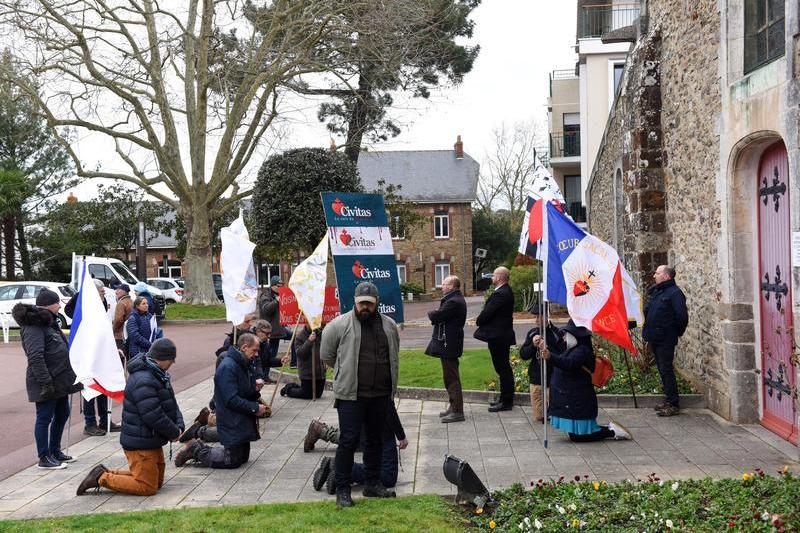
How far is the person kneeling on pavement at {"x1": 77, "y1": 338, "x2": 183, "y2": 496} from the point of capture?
753 centimetres

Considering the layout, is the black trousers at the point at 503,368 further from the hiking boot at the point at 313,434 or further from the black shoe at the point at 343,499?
the black shoe at the point at 343,499

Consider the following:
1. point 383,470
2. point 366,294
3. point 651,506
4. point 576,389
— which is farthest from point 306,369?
point 651,506

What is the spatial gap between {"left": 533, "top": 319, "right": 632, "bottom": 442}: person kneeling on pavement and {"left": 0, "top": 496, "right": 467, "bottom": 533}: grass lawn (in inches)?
102

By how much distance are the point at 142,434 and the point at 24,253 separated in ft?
144

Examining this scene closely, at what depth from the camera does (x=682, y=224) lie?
12.0m

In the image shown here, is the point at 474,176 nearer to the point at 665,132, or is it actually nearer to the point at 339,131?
the point at 339,131

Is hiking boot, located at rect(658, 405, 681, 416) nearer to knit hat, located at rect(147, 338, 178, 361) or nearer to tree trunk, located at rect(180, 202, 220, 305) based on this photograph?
knit hat, located at rect(147, 338, 178, 361)

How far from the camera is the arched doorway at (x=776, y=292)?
8.88 metres

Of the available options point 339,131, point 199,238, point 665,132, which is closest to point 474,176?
point 339,131

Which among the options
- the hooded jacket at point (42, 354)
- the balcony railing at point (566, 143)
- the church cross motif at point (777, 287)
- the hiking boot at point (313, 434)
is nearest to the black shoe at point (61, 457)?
the hooded jacket at point (42, 354)

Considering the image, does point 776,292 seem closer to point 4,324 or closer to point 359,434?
point 359,434

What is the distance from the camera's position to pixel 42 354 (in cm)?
878

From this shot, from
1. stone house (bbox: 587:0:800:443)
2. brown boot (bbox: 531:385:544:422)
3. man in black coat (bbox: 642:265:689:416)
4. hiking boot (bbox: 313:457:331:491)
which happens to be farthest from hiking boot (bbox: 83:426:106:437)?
stone house (bbox: 587:0:800:443)

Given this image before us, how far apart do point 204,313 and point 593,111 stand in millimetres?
16537
